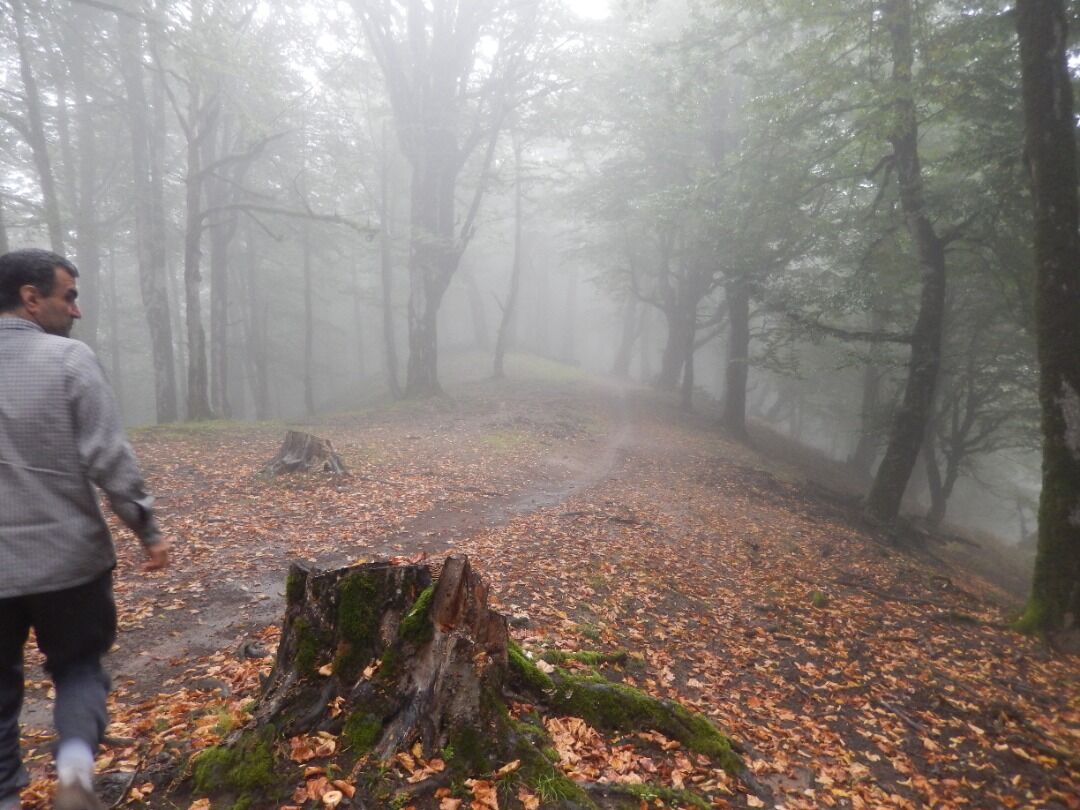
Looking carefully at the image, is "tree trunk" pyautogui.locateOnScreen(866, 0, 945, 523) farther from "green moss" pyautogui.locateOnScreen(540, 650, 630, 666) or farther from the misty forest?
"green moss" pyautogui.locateOnScreen(540, 650, 630, 666)

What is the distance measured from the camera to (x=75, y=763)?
7.88 feet

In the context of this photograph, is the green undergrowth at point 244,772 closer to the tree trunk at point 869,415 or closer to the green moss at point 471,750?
the green moss at point 471,750

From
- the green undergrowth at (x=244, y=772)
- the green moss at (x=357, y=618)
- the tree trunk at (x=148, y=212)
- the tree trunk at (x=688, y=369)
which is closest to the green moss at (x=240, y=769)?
the green undergrowth at (x=244, y=772)

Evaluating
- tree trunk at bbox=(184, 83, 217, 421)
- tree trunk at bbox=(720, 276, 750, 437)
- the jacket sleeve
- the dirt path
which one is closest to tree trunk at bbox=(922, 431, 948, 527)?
tree trunk at bbox=(720, 276, 750, 437)

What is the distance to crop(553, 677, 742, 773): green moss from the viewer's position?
12.6 ft

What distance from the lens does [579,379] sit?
3272cm

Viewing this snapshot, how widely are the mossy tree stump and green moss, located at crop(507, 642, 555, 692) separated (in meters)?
0.31

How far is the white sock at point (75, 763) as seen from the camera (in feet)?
7.71

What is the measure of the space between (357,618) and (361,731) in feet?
1.84

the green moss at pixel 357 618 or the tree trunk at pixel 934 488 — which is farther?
the tree trunk at pixel 934 488

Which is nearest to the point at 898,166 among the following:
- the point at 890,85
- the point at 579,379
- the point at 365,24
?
the point at 890,85

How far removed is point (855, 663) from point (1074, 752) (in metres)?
1.68

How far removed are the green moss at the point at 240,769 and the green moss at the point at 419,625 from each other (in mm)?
805

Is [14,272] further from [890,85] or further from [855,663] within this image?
[890,85]
